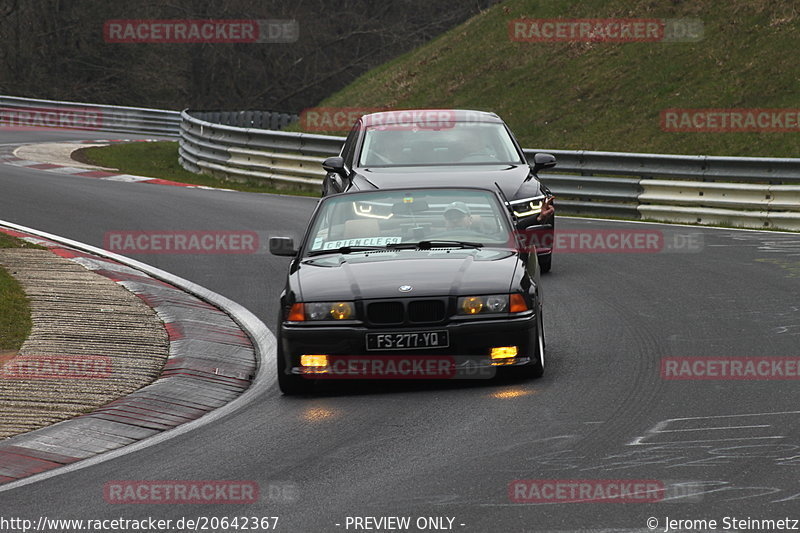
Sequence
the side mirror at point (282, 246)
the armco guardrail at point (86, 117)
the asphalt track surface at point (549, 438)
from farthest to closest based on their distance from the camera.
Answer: the armco guardrail at point (86, 117)
the side mirror at point (282, 246)
the asphalt track surface at point (549, 438)

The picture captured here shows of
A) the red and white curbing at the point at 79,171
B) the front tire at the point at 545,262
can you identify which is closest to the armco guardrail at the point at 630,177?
the red and white curbing at the point at 79,171

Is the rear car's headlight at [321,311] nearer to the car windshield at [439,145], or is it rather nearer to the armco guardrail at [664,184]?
the car windshield at [439,145]

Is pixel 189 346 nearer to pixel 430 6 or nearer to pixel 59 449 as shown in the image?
pixel 59 449

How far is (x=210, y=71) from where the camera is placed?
56.0 m

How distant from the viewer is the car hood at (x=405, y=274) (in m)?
8.38

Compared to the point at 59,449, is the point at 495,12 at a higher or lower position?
higher

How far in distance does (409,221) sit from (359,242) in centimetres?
43

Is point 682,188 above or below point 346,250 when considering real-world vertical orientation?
above

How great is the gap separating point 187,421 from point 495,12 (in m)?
32.2

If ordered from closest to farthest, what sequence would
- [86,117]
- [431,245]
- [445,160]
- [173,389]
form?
[173,389]
[431,245]
[445,160]
[86,117]

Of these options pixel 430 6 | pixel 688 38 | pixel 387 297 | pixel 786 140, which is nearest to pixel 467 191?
pixel 387 297

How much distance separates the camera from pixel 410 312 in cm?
832

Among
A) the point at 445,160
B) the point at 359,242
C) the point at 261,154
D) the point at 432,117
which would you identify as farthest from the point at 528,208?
the point at 261,154

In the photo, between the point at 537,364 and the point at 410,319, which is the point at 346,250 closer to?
the point at 410,319
